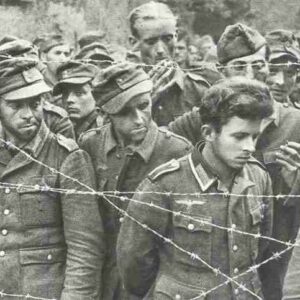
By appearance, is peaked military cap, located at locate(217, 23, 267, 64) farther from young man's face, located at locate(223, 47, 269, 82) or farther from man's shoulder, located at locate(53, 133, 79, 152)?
man's shoulder, located at locate(53, 133, 79, 152)

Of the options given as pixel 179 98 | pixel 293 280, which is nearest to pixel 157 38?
pixel 179 98

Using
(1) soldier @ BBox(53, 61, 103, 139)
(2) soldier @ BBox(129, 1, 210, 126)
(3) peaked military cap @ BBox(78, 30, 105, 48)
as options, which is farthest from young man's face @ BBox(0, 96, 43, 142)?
(3) peaked military cap @ BBox(78, 30, 105, 48)

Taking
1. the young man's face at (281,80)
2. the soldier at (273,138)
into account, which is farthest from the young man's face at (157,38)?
the young man's face at (281,80)

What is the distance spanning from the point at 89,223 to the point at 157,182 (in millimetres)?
397

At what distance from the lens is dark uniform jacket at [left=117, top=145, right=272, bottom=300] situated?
3.26 meters

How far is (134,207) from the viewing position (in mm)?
3303

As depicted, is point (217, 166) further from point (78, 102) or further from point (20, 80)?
point (78, 102)

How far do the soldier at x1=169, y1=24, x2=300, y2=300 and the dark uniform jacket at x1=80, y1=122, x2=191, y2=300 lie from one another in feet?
0.91

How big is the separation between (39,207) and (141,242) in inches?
19.3

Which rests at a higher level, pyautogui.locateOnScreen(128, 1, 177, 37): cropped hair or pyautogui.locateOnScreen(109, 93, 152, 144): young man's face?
pyautogui.locateOnScreen(128, 1, 177, 37): cropped hair

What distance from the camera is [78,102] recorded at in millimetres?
4469

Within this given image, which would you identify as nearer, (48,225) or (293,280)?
(293,280)

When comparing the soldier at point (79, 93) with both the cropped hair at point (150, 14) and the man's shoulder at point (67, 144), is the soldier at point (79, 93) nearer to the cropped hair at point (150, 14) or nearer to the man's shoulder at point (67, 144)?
Result: the cropped hair at point (150, 14)

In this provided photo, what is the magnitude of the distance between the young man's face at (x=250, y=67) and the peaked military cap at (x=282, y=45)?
17 cm
